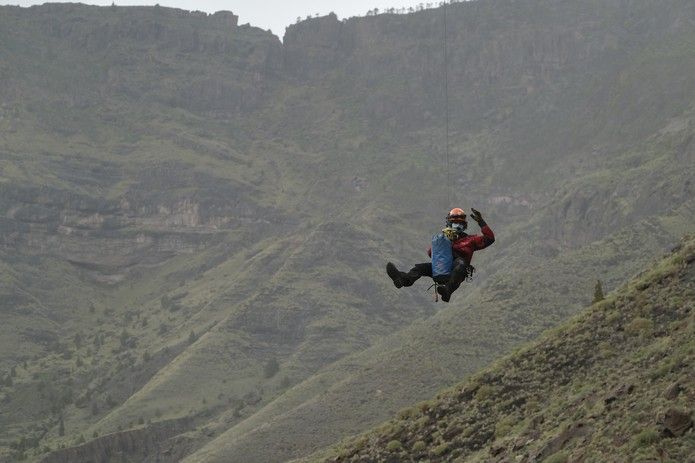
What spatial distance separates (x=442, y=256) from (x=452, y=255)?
31 cm

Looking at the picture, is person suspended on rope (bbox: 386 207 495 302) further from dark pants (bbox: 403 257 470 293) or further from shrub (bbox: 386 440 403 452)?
shrub (bbox: 386 440 403 452)

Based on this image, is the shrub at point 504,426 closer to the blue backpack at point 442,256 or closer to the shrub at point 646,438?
the shrub at point 646,438

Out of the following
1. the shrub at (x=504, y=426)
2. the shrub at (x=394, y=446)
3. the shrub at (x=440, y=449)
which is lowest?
the shrub at (x=394, y=446)

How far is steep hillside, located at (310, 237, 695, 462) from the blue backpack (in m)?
9.40

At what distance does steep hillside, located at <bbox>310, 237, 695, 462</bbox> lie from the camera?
45.7 m

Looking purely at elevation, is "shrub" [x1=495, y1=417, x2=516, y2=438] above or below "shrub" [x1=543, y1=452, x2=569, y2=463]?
below

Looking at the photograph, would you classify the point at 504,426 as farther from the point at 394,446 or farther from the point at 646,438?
the point at 646,438

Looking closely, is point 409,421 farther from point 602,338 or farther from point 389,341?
point 389,341

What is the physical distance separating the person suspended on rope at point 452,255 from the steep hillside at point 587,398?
9.12 m

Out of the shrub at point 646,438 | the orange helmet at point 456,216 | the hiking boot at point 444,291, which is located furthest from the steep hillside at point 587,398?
the orange helmet at point 456,216

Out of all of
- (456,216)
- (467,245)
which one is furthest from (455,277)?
(456,216)

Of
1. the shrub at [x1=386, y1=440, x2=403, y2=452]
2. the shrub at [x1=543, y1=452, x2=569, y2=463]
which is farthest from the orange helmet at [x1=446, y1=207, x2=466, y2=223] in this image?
the shrub at [x1=386, y1=440, x2=403, y2=452]

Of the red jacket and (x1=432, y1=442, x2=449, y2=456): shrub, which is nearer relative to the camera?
the red jacket

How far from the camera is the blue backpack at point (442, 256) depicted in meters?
35.7
